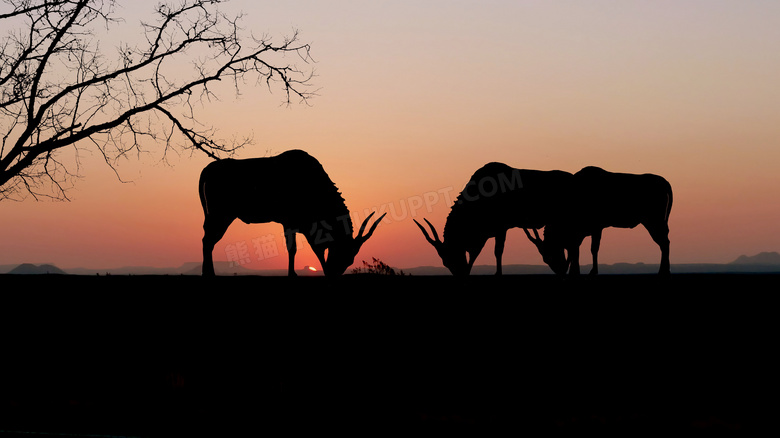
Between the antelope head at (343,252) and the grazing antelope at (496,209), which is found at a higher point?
the grazing antelope at (496,209)

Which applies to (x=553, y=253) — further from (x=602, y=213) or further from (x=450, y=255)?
(x=450, y=255)

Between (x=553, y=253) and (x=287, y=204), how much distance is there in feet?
19.9

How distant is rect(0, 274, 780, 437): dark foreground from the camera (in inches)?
349

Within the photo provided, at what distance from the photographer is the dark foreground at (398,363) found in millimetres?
8867

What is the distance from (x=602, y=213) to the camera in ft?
61.4

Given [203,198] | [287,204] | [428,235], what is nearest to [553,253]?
[428,235]

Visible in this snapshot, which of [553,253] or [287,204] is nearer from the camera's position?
[287,204]

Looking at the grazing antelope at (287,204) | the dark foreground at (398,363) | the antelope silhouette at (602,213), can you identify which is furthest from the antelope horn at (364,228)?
the antelope silhouette at (602,213)

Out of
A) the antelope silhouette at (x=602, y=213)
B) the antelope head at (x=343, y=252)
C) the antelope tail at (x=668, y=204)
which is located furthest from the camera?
the antelope tail at (x=668, y=204)

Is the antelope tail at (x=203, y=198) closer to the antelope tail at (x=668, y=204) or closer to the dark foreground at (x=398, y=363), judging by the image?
the dark foreground at (x=398, y=363)

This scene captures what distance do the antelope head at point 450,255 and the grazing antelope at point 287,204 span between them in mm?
1414

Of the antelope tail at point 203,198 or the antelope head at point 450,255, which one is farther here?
the antelope tail at point 203,198

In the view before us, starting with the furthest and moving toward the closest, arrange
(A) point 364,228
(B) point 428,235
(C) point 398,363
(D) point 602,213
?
(D) point 602,213 → (B) point 428,235 → (A) point 364,228 → (C) point 398,363

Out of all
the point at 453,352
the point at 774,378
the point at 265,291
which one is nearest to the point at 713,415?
the point at 774,378
